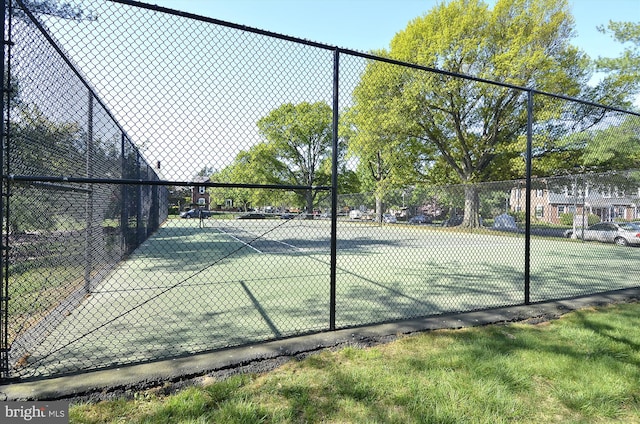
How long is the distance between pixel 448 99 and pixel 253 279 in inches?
663

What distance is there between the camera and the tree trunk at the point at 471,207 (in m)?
5.55

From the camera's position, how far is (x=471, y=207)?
5.67 m

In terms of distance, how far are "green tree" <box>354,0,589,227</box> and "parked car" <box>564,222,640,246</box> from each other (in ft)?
31.7

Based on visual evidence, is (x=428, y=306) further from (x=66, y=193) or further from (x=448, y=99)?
(x=448, y=99)

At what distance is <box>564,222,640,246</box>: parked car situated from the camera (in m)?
6.30

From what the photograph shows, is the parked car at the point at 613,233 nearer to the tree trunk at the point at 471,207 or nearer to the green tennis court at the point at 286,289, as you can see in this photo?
the green tennis court at the point at 286,289

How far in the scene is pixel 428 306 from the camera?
4.20 meters

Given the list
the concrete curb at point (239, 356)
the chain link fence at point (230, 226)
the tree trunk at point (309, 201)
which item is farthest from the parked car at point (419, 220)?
the concrete curb at point (239, 356)

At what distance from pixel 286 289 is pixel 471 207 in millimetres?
3439

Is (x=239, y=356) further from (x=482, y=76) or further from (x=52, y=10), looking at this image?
(x=482, y=76)

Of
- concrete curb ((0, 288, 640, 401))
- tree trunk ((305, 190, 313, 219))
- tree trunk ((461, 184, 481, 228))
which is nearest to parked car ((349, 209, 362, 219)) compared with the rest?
tree trunk ((461, 184, 481, 228))

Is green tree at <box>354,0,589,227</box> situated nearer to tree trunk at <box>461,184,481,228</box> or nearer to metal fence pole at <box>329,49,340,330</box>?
tree trunk at <box>461,184,481,228</box>

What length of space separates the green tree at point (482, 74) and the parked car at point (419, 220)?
403 inches

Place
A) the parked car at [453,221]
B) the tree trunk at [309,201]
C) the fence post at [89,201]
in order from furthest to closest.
A: 1. the parked car at [453,221]
2. the tree trunk at [309,201]
3. the fence post at [89,201]
